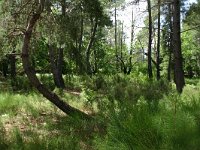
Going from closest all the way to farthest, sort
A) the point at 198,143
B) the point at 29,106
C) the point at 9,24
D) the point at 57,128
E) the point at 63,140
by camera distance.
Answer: the point at 198,143
the point at 63,140
the point at 57,128
the point at 9,24
the point at 29,106

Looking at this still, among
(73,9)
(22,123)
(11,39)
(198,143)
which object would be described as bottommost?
(22,123)

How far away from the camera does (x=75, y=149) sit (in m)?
5.41

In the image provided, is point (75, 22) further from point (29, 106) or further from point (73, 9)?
point (29, 106)

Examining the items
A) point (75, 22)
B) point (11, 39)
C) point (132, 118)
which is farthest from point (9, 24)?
point (132, 118)

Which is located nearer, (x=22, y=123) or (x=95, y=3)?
(x=22, y=123)

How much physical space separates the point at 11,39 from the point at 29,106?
6.71ft

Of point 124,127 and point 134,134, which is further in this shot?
point 124,127

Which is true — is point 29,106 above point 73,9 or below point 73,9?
below

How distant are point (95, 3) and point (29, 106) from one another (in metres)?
3.40

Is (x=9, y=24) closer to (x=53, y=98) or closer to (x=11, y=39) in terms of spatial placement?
(x=11, y=39)

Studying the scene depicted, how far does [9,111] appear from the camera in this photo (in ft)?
32.2

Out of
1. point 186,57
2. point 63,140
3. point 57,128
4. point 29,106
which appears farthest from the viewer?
point 186,57

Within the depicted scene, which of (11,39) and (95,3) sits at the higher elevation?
(95,3)

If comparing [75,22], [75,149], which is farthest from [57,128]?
[75,22]
